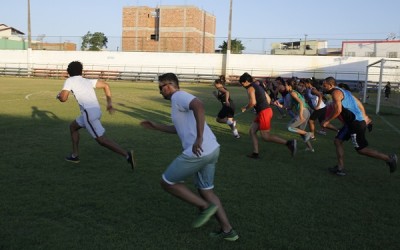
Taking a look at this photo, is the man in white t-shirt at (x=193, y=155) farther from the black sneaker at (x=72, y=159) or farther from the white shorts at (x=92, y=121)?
the black sneaker at (x=72, y=159)

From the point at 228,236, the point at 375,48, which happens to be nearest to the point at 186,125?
the point at 228,236

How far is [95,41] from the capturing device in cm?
6606

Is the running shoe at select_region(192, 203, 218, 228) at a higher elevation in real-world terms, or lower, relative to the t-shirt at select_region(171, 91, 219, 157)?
lower

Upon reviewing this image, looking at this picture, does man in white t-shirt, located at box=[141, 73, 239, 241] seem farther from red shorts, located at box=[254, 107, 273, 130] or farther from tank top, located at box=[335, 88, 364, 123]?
red shorts, located at box=[254, 107, 273, 130]

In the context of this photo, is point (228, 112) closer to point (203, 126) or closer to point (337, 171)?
point (337, 171)

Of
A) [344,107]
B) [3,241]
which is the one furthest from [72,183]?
[344,107]

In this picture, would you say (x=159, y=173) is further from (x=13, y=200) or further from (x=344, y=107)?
(x=344, y=107)

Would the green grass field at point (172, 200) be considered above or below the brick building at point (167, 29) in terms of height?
below

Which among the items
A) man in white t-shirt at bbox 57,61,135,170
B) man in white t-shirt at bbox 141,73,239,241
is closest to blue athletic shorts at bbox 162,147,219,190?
man in white t-shirt at bbox 141,73,239,241

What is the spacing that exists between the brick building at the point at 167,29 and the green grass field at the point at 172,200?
52.9m

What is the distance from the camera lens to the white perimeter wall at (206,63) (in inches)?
1726

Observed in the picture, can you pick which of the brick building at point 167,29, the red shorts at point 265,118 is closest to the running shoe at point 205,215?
the red shorts at point 265,118

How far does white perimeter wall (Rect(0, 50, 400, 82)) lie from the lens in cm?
4384

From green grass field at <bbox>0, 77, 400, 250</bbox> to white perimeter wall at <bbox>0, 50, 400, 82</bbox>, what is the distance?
35618 millimetres
